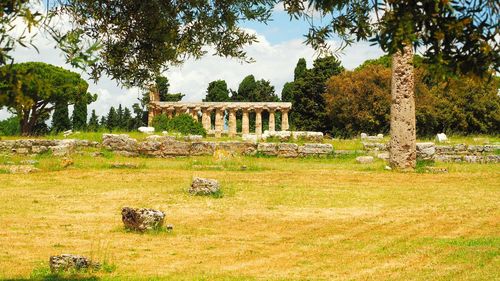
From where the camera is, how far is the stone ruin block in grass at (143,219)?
13109mm

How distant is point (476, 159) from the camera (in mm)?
28125

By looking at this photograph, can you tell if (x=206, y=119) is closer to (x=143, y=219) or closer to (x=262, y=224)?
(x=262, y=224)

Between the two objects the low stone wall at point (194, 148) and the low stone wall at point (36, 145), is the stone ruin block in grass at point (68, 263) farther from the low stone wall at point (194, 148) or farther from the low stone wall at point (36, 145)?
the low stone wall at point (194, 148)

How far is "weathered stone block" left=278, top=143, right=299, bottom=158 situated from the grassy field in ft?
13.7

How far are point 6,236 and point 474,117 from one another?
5013 centimetres

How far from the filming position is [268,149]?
28719mm

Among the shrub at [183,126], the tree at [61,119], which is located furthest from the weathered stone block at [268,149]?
the tree at [61,119]

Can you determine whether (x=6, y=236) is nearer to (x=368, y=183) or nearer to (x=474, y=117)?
(x=368, y=183)

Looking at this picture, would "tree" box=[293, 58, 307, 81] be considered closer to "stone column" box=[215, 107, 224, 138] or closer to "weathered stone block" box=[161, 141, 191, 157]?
"stone column" box=[215, 107, 224, 138]

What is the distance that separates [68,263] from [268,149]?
1913cm

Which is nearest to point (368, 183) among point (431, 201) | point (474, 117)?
point (431, 201)

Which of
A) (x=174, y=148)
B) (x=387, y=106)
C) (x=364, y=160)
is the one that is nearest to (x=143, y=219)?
(x=364, y=160)

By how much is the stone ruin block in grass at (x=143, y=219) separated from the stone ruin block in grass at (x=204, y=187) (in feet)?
14.4

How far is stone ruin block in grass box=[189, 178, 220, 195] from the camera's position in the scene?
17672 millimetres
